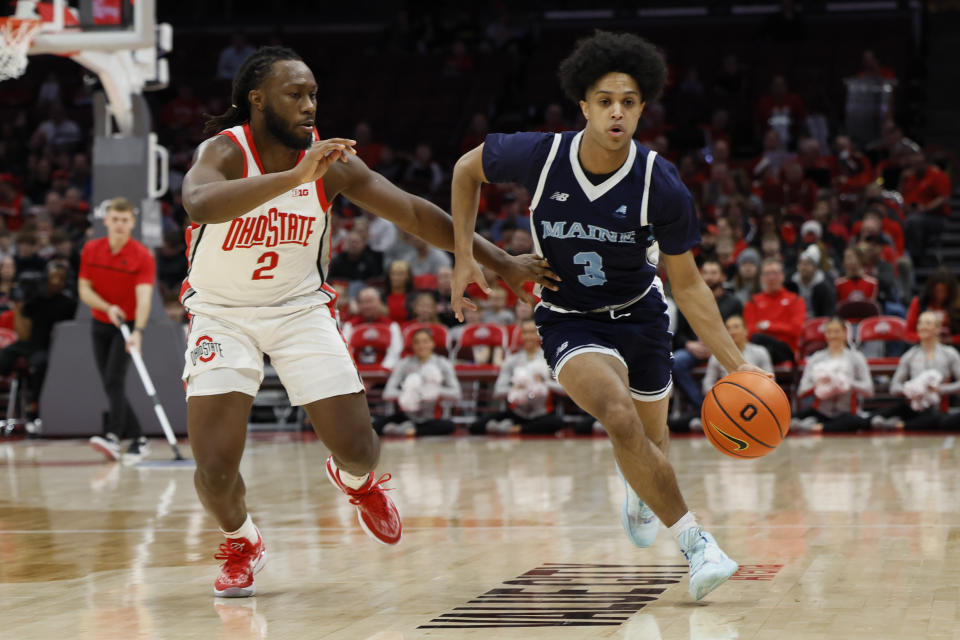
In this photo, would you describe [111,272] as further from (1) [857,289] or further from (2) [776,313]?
(1) [857,289]

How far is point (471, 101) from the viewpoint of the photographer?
20.5 meters

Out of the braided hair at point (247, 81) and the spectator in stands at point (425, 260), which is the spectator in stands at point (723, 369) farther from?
the braided hair at point (247, 81)

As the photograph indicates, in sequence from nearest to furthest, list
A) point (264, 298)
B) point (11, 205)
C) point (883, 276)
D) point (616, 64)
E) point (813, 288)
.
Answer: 1. point (616, 64)
2. point (264, 298)
3. point (813, 288)
4. point (883, 276)
5. point (11, 205)

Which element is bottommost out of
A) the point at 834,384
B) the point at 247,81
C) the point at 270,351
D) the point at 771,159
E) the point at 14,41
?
the point at 834,384

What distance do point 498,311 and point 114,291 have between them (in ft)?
14.7

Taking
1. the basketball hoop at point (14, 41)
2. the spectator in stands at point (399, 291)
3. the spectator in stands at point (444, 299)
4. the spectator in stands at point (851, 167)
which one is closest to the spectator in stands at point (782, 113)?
the spectator in stands at point (851, 167)

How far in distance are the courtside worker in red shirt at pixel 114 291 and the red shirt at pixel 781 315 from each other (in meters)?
5.71

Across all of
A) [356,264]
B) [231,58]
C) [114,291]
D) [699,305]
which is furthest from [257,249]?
[231,58]

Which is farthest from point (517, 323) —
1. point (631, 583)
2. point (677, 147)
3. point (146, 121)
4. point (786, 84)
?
point (631, 583)

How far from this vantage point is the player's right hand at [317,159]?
4523 mm

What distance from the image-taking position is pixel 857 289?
13.5m

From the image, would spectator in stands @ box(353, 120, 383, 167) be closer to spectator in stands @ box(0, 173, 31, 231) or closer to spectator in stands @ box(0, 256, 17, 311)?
spectator in stands @ box(0, 173, 31, 231)

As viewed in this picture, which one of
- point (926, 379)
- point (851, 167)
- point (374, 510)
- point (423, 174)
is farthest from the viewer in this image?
point (423, 174)

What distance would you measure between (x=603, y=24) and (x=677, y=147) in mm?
4400
